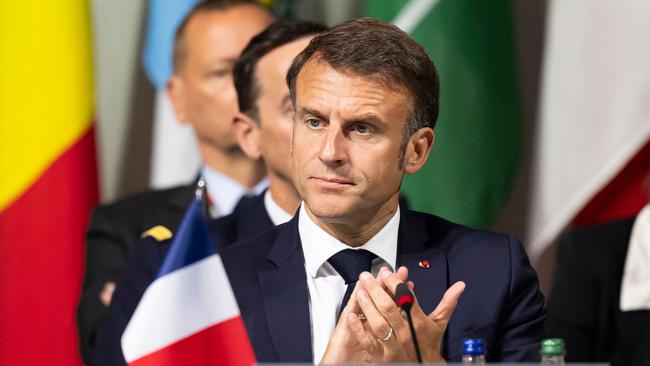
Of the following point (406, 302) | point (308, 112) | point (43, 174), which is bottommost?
point (43, 174)

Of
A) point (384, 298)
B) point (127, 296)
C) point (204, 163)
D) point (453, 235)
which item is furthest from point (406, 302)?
point (204, 163)

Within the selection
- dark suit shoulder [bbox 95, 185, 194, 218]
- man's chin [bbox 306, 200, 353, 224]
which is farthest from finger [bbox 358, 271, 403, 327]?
dark suit shoulder [bbox 95, 185, 194, 218]

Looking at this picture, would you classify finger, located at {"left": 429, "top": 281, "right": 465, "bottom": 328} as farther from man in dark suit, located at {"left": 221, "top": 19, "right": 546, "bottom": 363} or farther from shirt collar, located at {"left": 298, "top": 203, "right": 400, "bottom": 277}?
shirt collar, located at {"left": 298, "top": 203, "right": 400, "bottom": 277}

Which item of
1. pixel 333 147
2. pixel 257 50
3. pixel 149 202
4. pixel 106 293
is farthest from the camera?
pixel 149 202

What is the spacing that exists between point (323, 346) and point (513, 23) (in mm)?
2716

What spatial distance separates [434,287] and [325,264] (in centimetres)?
24

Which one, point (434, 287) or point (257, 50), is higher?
point (257, 50)

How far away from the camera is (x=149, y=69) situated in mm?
5516

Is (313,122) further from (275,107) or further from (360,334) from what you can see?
(275,107)

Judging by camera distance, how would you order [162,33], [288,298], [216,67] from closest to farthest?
[288,298]
[216,67]
[162,33]

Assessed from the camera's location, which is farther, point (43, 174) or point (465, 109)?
point (465, 109)

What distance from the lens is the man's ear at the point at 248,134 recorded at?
381 cm

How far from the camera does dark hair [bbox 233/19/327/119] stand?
12.5 ft

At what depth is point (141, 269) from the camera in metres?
3.38
